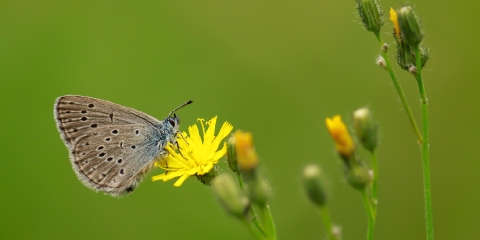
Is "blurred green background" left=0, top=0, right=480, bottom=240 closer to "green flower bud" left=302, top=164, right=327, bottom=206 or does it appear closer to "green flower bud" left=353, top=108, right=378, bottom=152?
"green flower bud" left=353, top=108, right=378, bottom=152

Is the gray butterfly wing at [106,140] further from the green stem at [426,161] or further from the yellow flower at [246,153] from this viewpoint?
the green stem at [426,161]

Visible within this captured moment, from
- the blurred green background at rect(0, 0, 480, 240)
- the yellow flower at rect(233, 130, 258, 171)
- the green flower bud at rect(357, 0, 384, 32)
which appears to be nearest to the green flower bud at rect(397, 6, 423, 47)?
the green flower bud at rect(357, 0, 384, 32)

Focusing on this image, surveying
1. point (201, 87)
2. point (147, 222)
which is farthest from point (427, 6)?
point (147, 222)

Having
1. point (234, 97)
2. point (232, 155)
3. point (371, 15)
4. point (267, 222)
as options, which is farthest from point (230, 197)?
point (234, 97)

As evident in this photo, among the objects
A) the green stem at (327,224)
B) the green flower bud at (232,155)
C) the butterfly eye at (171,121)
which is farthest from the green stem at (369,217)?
the butterfly eye at (171,121)

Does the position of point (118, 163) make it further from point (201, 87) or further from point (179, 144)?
point (201, 87)

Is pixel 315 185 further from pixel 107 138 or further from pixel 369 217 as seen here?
pixel 107 138
